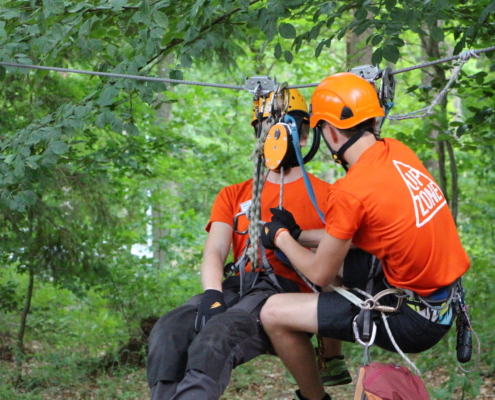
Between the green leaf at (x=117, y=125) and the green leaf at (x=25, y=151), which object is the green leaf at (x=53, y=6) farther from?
the green leaf at (x=25, y=151)

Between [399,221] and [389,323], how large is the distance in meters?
0.48

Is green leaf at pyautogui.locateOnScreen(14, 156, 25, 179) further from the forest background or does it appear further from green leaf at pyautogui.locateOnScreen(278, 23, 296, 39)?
green leaf at pyautogui.locateOnScreen(278, 23, 296, 39)

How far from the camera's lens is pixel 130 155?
19.2ft

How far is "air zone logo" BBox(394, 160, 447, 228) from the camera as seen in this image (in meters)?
2.43

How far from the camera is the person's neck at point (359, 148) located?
261 cm

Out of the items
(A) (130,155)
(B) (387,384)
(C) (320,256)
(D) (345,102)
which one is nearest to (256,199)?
(C) (320,256)

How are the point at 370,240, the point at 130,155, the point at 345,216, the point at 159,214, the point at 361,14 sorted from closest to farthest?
the point at 345,216 < the point at 370,240 < the point at 361,14 < the point at 130,155 < the point at 159,214

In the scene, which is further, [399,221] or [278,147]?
[278,147]

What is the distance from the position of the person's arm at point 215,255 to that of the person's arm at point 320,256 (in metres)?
0.54

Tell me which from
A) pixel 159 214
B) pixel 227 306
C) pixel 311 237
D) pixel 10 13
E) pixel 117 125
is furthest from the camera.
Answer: pixel 159 214

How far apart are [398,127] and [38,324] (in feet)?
20.8

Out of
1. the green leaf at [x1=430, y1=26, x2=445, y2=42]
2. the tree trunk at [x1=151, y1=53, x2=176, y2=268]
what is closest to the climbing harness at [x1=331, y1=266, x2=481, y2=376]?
the green leaf at [x1=430, y1=26, x2=445, y2=42]

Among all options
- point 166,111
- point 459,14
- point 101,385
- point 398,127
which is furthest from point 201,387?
Answer: point 166,111

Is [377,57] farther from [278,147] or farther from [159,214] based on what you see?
[159,214]
